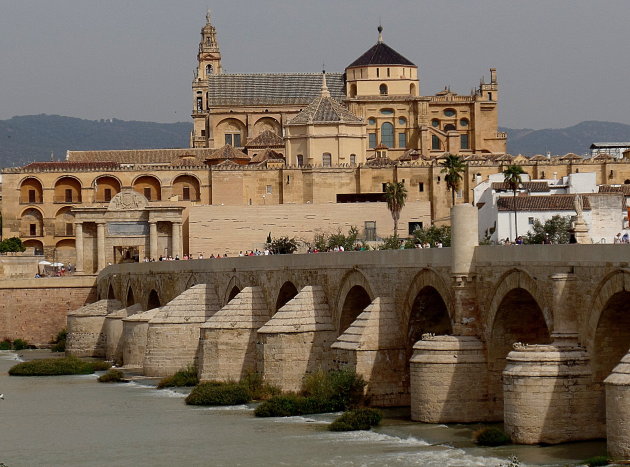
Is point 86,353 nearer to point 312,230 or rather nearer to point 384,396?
point 312,230

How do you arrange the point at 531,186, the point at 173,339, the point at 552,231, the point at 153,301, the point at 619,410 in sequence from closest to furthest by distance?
the point at 619,410 < the point at 173,339 < the point at 552,231 < the point at 153,301 < the point at 531,186

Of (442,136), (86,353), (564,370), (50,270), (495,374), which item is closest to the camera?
(564,370)

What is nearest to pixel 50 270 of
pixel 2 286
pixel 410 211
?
pixel 2 286

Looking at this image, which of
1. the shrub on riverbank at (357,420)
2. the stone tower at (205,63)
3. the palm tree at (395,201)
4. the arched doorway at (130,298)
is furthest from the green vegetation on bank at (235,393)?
the stone tower at (205,63)

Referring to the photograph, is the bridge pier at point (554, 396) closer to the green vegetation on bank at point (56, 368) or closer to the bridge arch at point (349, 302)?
the bridge arch at point (349, 302)

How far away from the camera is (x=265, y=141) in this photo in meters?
107

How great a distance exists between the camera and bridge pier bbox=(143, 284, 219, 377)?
47.3m

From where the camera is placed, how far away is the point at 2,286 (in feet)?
231

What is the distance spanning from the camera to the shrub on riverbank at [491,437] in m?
27.6

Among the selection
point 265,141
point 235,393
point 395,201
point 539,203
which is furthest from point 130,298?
point 265,141

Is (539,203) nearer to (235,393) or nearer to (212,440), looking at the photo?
(235,393)

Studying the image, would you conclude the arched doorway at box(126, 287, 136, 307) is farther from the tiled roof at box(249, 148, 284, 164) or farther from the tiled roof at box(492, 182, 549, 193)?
the tiled roof at box(249, 148, 284, 164)

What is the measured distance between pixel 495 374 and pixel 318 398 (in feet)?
19.9

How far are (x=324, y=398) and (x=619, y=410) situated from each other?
1222 centimetres
